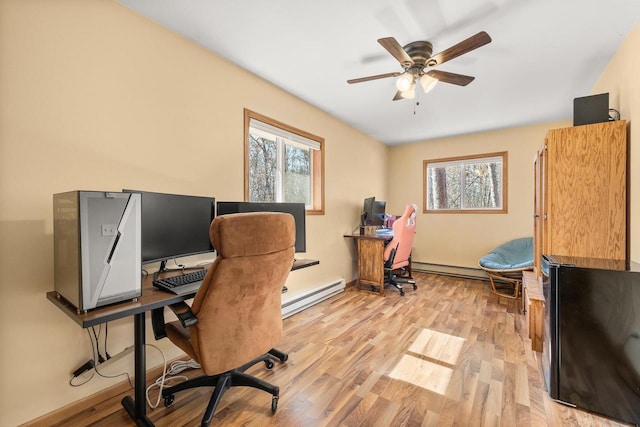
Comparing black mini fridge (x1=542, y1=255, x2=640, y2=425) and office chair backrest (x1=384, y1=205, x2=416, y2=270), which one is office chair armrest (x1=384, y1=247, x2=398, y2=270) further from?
black mini fridge (x1=542, y1=255, x2=640, y2=425)

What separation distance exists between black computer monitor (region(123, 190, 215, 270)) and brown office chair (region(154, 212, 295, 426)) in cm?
46

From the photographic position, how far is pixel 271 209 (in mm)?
2283

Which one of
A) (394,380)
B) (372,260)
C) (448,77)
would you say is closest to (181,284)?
(394,380)

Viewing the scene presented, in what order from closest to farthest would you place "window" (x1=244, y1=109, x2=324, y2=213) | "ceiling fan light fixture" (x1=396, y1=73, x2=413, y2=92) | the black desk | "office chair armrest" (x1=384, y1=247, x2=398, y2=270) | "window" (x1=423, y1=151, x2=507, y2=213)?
the black desk → "ceiling fan light fixture" (x1=396, y1=73, x2=413, y2=92) → "window" (x1=244, y1=109, x2=324, y2=213) → "office chair armrest" (x1=384, y1=247, x2=398, y2=270) → "window" (x1=423, y1=151, x2=507, y2=213)

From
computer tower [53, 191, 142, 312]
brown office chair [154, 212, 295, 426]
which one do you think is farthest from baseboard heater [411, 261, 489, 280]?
computer tower [53, 191, 142, 312]

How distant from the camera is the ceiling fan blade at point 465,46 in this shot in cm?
162

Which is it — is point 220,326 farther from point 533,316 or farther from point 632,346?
point 533,316

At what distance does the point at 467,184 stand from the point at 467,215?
0.55 m

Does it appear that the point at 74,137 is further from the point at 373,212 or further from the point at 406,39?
the point at 373,212

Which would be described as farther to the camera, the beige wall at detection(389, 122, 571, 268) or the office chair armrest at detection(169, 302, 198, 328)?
the beige wall at detection(389, 122, 571, 268)

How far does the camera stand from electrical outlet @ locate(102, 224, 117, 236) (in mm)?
1119

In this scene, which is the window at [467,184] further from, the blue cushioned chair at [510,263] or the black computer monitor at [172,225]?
the black computer monitor at [172,225]

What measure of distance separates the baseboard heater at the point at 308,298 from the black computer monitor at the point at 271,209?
2.48 ft

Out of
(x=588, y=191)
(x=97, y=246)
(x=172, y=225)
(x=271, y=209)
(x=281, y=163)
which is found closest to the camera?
(x=97, y=246)
